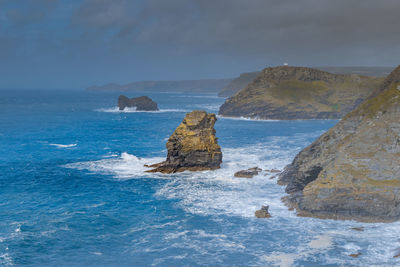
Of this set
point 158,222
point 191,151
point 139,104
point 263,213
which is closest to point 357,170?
point 263,213

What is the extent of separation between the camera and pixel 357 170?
36344mm

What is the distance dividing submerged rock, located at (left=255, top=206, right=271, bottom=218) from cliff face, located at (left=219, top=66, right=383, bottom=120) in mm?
105870

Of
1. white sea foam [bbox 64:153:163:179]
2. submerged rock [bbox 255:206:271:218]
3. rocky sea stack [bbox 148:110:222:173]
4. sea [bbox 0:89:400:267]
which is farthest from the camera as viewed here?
rocky sea stack [bbox 148:110:222:173]

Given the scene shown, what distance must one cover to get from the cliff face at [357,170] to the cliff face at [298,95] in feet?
322

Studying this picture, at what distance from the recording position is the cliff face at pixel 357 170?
112 ft

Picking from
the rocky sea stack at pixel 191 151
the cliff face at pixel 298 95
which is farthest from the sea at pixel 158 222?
the cliff face at pixel 298 95

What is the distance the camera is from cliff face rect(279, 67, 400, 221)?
1344 inches

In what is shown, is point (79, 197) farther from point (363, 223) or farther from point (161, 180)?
point (363, 223)

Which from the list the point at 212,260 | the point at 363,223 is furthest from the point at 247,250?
the point at 363,223

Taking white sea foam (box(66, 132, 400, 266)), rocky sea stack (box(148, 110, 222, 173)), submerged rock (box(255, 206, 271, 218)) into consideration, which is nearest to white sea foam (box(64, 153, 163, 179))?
white sea foam (box(66, 132, 400, 266))

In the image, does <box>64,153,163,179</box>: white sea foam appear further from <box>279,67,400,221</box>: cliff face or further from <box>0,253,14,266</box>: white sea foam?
<box>0,253,14,266</box>: white sea foam

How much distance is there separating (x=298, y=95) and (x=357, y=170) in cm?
11777

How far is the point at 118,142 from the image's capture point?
83312 millimetres

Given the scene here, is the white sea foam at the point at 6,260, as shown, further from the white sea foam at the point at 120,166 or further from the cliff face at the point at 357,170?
the cliff face at the point at 357,170
